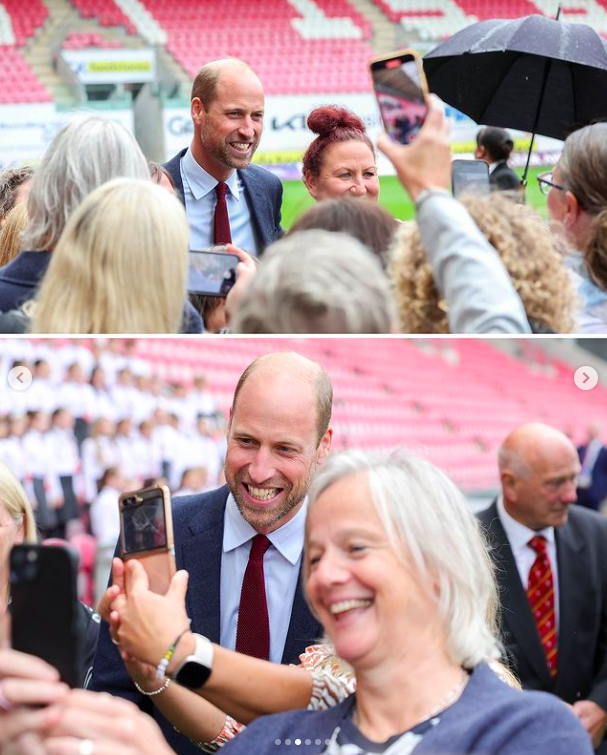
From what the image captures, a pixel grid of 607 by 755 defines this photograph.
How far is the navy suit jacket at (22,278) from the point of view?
2.26 meters

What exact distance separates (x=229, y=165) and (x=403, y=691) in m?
2.20

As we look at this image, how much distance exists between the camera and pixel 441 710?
1.61 meters

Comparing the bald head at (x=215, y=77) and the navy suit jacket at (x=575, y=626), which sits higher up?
the bald head at (x=215, y=77)

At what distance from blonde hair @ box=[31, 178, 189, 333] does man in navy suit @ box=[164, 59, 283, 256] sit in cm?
138

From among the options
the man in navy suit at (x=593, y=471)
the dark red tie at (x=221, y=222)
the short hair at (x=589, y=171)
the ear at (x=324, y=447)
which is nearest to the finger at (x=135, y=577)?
the ear at (x=324, y=447)

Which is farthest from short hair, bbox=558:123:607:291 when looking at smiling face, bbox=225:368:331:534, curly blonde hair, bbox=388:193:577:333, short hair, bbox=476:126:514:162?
short hair, bbox=476:126:514:162

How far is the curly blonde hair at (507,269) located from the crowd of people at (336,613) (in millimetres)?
209

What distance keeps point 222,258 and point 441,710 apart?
97cm

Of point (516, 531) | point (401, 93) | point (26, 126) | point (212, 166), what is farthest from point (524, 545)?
point (26, 126)

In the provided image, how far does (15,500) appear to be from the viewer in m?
2.33

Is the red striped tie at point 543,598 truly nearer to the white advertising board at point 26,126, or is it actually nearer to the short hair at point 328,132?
the short hair at point 328,132

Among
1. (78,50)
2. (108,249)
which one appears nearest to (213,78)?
(108,249)

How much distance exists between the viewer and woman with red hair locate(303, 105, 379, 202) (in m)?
3.49

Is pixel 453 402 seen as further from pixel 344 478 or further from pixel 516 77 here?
pixel 516 77
